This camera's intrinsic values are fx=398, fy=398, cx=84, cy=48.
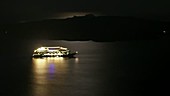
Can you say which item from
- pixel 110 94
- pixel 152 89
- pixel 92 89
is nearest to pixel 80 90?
pixel 92 89

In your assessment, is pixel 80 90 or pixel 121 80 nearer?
pixel 80 90

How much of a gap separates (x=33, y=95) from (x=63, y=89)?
5474mm

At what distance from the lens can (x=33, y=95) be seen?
3484 cm

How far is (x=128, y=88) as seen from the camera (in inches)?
1582

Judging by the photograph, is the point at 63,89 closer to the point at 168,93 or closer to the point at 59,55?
the point at 168,93

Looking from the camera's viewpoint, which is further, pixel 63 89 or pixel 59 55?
pixel 59 55

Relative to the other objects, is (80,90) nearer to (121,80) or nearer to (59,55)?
(121,80)

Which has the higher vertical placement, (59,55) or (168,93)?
(59,55)

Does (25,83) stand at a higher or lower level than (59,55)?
lower

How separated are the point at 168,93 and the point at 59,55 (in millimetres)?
73630

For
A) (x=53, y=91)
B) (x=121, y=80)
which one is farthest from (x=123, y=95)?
(x=121, y=80)

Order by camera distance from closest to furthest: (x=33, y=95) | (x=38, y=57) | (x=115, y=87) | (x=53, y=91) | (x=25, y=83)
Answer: (x=33, y=95)
(x=53, y=91)
(x=115, y=87)
(x=25, y=83)
(x=38, y=57)

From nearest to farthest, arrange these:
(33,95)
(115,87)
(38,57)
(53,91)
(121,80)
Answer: (33,95) < (53,91) < (115,87) < (121,80) < (38,57)

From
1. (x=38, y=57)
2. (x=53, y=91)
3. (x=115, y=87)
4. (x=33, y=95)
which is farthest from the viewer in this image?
(x=38, y=57)
